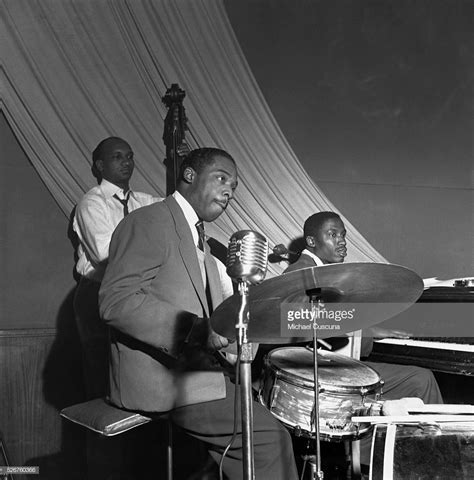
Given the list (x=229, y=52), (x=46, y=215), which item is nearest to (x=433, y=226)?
(x=229, y=52)

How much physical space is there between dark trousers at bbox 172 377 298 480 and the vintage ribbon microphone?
556 millimetres

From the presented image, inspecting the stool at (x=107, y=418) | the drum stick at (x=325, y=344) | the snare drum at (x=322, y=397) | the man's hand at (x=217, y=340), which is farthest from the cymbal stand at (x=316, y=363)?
the drum stick at (x=325, y=344)

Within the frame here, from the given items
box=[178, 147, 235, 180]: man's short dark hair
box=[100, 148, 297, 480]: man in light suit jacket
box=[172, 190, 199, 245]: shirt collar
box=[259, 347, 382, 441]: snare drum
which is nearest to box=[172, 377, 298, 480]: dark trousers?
box=[100, 148, 297, 480]: man in light suit jacket

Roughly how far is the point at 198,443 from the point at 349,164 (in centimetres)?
194

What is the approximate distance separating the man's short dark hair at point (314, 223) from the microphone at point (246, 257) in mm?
2136

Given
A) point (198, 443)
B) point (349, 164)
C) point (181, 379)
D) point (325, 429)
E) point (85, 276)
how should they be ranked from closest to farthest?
point (181, 379) < point (325, 429) < point (85, 276) < point (198, 443) < point (349, 164)

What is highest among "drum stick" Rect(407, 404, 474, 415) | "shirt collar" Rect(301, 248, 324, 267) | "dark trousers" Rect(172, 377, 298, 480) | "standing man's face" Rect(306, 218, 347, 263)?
"standing man's face" Rect(306, 218, 347, 263)

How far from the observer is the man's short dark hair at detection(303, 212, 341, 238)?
3.68 meters

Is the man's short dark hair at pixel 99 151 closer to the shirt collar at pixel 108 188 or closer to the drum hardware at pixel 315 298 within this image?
the shirt collar at pixel 108 188

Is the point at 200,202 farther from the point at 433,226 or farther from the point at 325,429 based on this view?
the point at 433,226

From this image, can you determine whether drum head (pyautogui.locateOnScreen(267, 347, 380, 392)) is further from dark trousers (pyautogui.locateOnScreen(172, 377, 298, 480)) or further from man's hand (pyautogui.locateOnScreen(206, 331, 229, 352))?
man's hand (pyautogui.locateOnScreen(206, 331, 229, 352))

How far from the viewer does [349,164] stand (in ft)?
13.6

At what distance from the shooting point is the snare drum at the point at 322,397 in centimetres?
236

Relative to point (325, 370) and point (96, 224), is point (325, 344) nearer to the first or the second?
point (325, 370)
